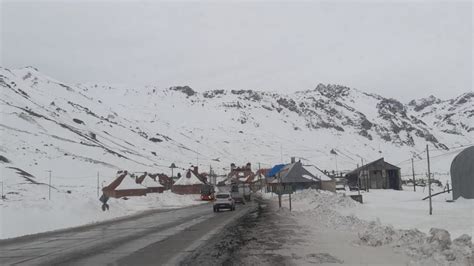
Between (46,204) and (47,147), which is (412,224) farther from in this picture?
(47,147)

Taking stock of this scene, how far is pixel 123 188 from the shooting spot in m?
84.7

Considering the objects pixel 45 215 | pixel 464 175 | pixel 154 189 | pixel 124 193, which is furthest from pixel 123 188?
pixel 464 175

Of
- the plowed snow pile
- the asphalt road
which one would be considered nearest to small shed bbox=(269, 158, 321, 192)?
→ the asphalt road

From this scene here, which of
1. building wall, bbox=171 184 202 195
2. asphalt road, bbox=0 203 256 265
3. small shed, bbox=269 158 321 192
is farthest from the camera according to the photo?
building wall, bbox=171 184 202 195

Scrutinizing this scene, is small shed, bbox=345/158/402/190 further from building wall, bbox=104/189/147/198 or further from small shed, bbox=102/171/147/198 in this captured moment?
small shed, bbox=102/171/147/198

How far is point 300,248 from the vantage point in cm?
1572

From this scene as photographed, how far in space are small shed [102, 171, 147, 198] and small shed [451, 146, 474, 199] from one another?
56.8m

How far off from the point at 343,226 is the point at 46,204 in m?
18.6

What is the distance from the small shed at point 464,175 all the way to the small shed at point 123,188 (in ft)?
186

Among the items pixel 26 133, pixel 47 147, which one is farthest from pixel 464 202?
Result: pixel 26 133

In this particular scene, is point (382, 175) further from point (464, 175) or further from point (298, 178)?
point (464, 175)

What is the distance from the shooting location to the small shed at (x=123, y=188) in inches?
3275

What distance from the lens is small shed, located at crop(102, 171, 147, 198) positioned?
83188mm

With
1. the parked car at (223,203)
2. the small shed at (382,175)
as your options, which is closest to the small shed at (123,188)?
the small shed at (382,175)
